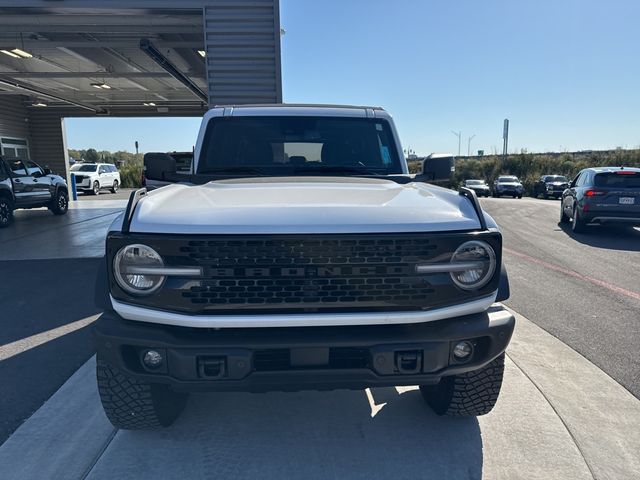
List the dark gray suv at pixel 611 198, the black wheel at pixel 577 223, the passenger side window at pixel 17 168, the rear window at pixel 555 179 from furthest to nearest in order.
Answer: the rear window at pixel 555 179, the passenger side window at pixel 17 168, the black wheel at pixel 577 223, the dark gray suv at pixel 611 198

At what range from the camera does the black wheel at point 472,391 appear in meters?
2.60

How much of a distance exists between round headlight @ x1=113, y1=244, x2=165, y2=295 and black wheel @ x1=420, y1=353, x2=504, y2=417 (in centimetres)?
172

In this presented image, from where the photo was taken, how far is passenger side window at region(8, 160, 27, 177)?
482 inches

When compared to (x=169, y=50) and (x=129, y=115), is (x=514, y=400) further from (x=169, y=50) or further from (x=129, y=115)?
(x=129, y=115)

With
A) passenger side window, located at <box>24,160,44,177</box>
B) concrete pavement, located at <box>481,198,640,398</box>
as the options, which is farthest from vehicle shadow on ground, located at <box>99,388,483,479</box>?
passenger side window, located at <box>24,160,44,177</box>

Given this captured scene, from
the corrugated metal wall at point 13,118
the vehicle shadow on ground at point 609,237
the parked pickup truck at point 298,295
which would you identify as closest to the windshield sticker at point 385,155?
the parked pickup truck at point 298,295

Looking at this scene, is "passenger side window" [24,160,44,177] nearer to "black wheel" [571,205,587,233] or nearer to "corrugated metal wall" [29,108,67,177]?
"corrugated metal wall" [29,108,67,177]

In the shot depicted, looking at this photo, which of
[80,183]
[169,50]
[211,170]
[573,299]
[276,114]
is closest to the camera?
[211,170]

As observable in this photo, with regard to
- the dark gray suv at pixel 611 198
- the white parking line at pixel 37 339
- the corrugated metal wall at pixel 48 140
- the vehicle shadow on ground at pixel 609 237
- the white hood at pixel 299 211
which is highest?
the corrugated metal wall at pixel 48 140

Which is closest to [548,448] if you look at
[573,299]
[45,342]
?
[573,299]

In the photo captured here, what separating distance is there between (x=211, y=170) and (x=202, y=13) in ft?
17.7

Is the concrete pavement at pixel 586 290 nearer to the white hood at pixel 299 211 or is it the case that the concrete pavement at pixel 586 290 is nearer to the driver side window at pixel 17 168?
the white hood at pixel 299 211

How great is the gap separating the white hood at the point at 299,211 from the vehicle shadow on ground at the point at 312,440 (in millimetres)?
1286

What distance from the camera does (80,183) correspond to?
25.3 m
